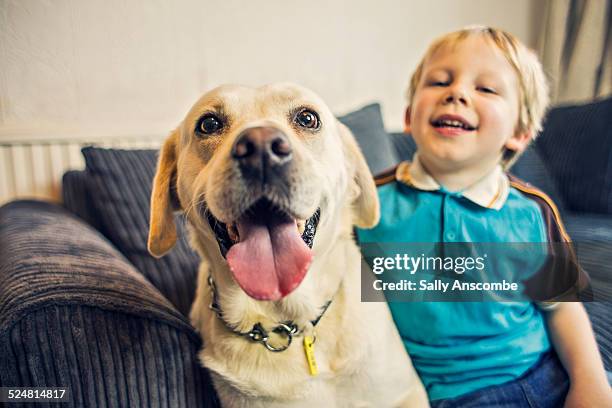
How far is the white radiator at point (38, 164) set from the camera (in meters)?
1.49

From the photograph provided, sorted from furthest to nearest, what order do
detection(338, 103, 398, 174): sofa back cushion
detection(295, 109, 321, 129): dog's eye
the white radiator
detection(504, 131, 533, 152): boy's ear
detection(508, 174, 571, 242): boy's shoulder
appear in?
detection(338, 103, 398, 174): sofa back cushion, the white radiator, detection(504, 131, 533, 152): boy's ear, detection(508, 174, 571, 242): boy's shoulder, detection(295, 109, 321, 129): dog's eye

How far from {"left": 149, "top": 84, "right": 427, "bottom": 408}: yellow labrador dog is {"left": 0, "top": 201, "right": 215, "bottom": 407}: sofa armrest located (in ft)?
0.25

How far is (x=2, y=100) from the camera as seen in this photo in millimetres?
1104

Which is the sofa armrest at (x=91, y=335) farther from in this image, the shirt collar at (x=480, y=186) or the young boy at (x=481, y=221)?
the shirt collar at (x=480, y=186)

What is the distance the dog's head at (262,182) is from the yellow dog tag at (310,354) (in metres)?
0.19

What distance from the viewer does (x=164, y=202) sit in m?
0.95

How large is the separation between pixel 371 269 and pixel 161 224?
0.50m

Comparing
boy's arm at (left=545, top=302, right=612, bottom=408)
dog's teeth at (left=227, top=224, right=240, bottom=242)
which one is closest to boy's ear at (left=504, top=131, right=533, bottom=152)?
boy's arm at (left=545, top=302, right=612, bottom=408)

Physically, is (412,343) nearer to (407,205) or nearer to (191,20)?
(407,205)

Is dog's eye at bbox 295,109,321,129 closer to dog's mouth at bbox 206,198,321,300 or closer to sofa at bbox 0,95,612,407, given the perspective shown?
dog's mouth at bbox 206,198,321,300

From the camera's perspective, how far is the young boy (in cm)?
92

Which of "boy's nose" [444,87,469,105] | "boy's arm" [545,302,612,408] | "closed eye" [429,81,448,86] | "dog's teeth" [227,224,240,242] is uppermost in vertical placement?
"closed eye" [429,81,448,86]

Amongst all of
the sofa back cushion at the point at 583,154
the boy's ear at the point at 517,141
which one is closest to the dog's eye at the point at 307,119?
the boy's ear at the point at 517,141

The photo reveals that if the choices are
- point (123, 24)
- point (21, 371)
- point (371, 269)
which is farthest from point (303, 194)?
point (123, 24)
